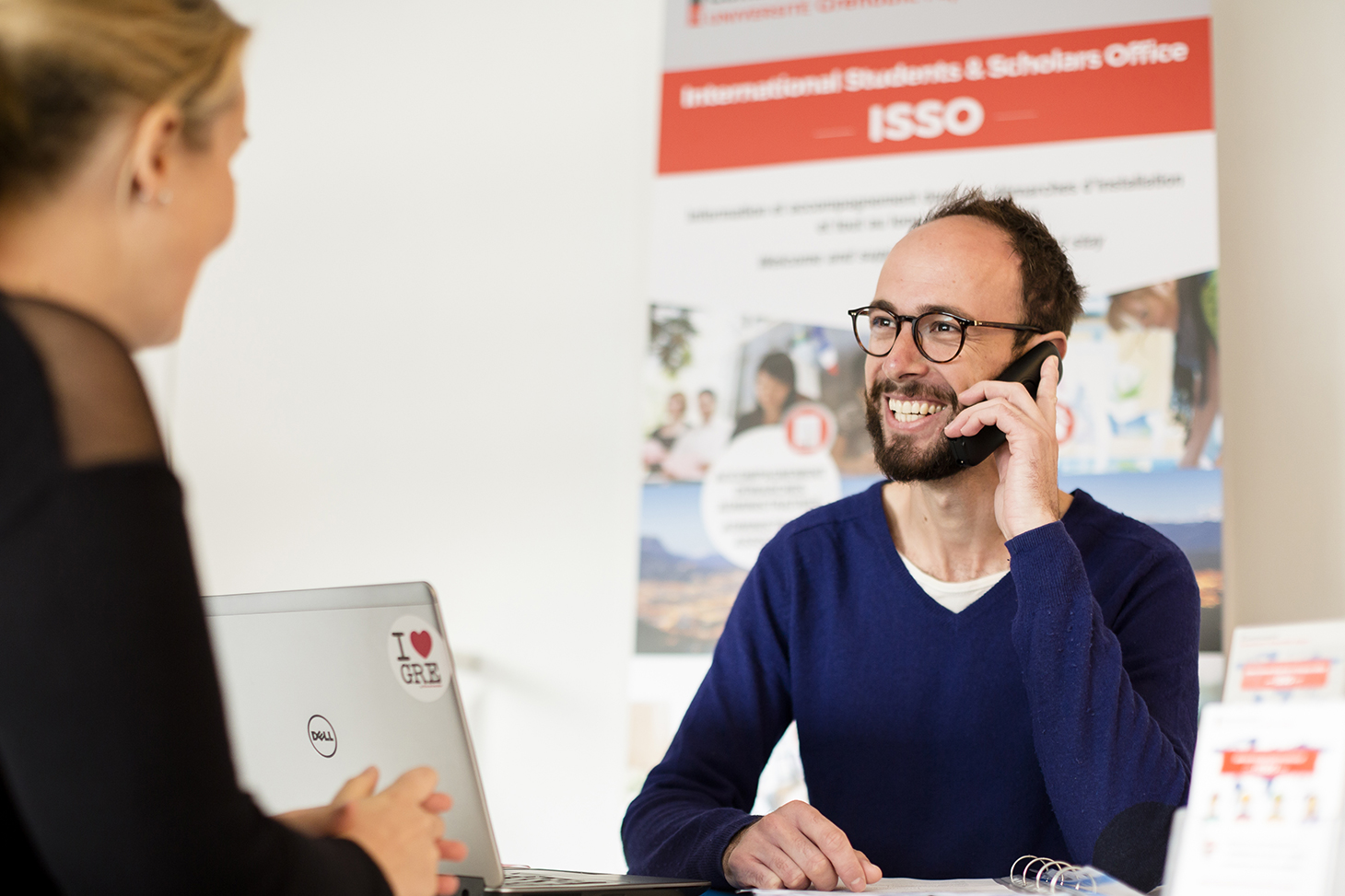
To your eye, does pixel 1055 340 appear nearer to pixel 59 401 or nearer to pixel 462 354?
pixel 59 401

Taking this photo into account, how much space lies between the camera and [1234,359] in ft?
8.62

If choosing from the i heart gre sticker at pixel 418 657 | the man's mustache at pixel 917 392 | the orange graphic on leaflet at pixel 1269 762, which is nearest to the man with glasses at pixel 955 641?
the man's mustache at pixel 917 392

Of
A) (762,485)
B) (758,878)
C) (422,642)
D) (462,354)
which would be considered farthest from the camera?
(462,354)

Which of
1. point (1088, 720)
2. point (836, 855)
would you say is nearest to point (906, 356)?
point (1088, 720)

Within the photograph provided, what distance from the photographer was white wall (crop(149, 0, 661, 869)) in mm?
3131

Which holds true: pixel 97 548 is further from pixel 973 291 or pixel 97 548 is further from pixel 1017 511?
pixel 973 291

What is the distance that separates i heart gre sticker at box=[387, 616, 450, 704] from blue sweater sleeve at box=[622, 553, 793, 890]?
1.61 ft

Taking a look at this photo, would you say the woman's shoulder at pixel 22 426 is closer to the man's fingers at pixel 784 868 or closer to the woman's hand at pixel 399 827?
the woman's hand at pixel 399 827

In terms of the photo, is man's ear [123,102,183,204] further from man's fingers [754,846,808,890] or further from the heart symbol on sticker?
man's fingers [754,846,808,890]

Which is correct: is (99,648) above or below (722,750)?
above

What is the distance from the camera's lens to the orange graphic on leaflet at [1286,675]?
31.6 inches

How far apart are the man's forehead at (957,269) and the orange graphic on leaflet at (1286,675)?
3.36 ft

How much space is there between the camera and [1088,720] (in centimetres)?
138

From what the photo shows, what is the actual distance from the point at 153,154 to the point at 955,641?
1.32m
